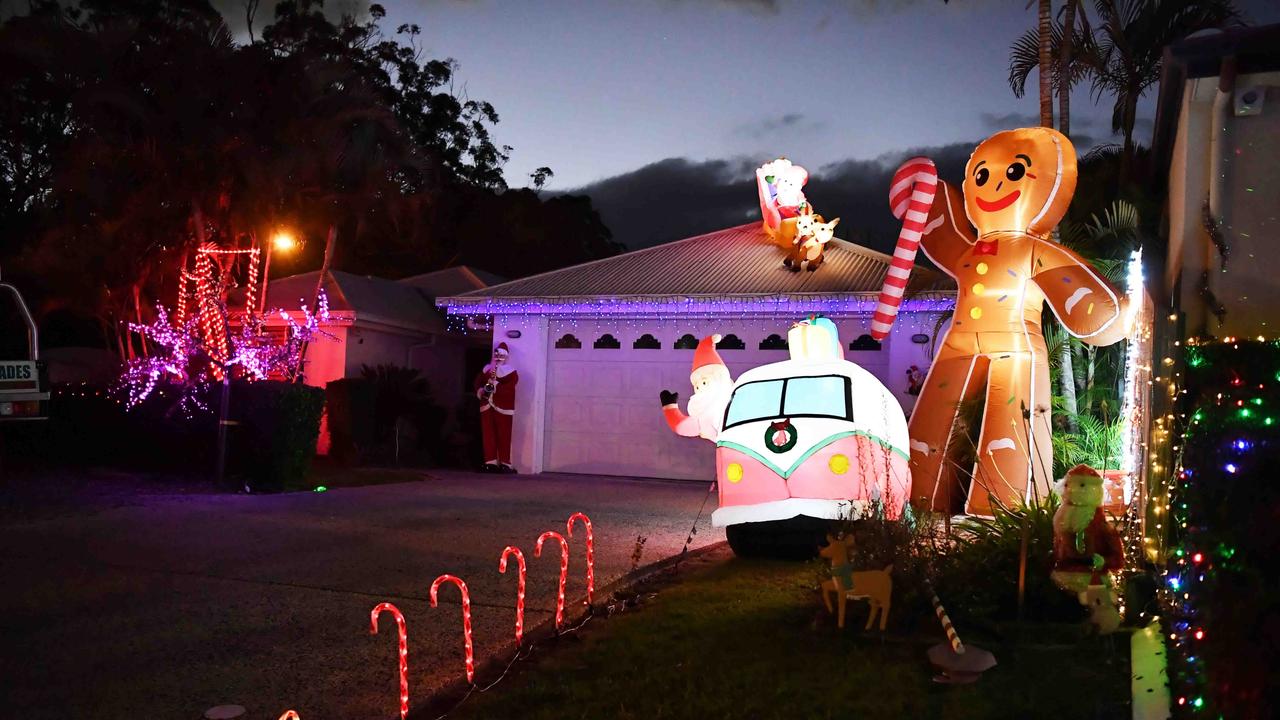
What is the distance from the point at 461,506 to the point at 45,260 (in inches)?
390

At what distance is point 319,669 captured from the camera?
17.6ft

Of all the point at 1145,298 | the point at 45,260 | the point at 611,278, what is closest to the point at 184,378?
the point at 45,260

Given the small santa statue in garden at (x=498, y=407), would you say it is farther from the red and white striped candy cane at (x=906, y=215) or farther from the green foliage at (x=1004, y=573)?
the green foliage at (x=1004, y=573)

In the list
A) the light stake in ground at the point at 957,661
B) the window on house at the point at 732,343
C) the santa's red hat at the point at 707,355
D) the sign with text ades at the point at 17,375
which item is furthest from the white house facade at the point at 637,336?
the light stake in ground at the point at 957,661

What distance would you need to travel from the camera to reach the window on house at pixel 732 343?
15.6 metres

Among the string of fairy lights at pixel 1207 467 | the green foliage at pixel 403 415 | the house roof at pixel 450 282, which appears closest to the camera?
the string of fairy lights at pixel 1207 467

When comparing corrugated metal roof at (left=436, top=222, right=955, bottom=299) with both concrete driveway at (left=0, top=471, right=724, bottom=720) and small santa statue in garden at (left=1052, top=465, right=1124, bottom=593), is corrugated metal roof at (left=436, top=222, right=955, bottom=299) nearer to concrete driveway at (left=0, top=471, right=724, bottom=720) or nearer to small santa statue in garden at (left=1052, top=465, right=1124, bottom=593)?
concrete driveway at (left=0, top=471, right=724, bottom=720)

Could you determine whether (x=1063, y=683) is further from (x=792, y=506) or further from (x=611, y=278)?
(x=611, y=278)

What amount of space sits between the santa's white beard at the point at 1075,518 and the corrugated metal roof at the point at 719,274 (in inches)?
305

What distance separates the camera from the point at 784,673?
5.23 metres

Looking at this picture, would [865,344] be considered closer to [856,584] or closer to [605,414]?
[605,414]

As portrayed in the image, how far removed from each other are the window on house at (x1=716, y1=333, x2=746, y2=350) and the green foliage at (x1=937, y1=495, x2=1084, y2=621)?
8.48 m

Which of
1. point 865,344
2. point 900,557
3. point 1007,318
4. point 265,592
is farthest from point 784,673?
point 865,344

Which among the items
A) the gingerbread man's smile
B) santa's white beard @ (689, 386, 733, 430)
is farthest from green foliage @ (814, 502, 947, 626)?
the gingerbread man's smile
